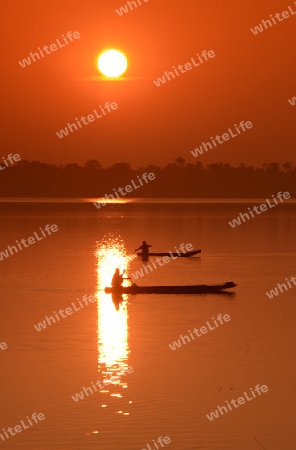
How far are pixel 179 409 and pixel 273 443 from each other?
10.2ft

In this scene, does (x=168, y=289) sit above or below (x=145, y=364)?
above

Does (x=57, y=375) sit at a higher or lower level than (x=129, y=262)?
lower

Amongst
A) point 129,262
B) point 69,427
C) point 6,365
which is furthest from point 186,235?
point 69,427

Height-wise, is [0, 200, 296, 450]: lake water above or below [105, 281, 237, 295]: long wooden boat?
below

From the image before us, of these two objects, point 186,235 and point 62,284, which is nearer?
point 62,284

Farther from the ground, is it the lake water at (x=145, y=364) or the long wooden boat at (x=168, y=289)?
the long wooden boat at (x=168, y=289)

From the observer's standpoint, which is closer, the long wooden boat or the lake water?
the lake water

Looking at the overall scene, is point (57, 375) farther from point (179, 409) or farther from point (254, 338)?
point (254, 338)

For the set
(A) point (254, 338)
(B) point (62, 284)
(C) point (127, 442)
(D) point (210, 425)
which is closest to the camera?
(C) point (127, 442)

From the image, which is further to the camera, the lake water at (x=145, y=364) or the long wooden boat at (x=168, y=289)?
the long wooden boat at (x=168, y=289)

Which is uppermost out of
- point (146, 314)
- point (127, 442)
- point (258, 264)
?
point (258, 264)

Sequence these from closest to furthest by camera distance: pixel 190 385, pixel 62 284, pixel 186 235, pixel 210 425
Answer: pixel 210 425, pixel 190 385, pixel 62 284, pixel 186 235

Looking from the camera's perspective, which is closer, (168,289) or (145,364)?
(145,364)

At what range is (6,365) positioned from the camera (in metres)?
26.7
